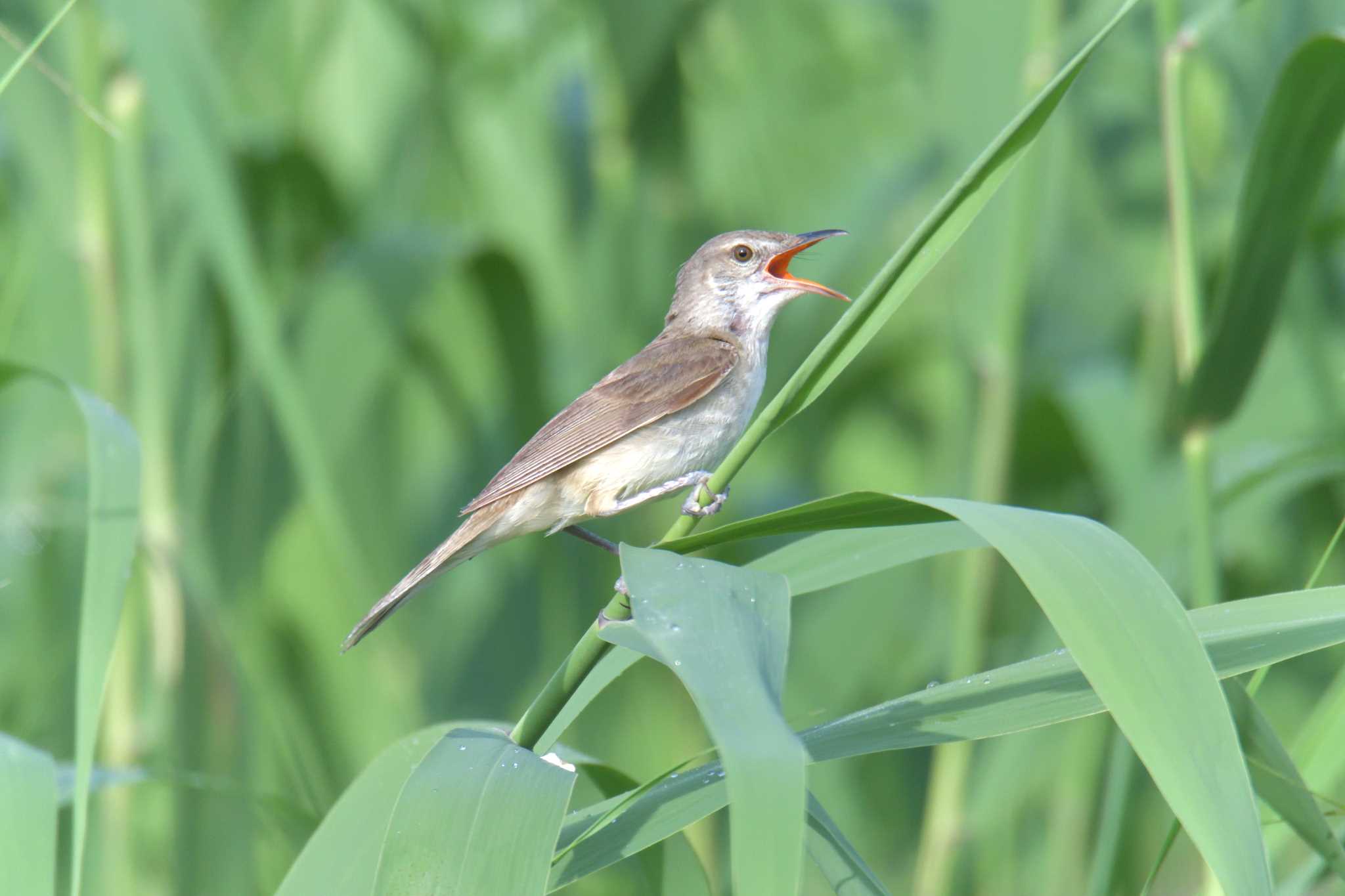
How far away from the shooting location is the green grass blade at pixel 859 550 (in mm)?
1594

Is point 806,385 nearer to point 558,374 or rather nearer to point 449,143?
point 558,374

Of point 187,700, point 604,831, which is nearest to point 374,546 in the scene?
point 187,700

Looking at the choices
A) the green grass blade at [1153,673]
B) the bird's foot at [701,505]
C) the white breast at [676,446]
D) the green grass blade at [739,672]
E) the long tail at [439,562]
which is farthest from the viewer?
the white breast at [676,446]

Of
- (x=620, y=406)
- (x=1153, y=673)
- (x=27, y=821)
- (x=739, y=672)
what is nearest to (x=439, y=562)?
(x=620, y=406)

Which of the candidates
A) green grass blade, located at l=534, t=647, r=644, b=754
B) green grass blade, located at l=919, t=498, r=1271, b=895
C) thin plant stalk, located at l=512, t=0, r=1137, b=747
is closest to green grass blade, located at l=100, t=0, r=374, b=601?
green grass blade, located at l=534, t=647, r=644, b=754

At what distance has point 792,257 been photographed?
3260 mm

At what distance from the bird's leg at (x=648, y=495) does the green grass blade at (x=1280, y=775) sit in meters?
1.11

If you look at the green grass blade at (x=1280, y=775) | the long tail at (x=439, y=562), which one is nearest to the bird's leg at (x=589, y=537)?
the long tail at (x=439, y=562)

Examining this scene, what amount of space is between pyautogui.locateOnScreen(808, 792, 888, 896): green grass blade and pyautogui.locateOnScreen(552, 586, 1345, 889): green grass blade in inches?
3.5

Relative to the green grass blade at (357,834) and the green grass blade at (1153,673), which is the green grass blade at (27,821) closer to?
the green grass blade at (357,834)

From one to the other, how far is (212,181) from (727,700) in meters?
1.90

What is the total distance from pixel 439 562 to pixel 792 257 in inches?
55.3

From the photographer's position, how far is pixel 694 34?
3443mm

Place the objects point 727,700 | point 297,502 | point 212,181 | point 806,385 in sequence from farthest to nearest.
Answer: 1. point 297,502
2. point 212,181
3. point 806,385
4. point 727,700
